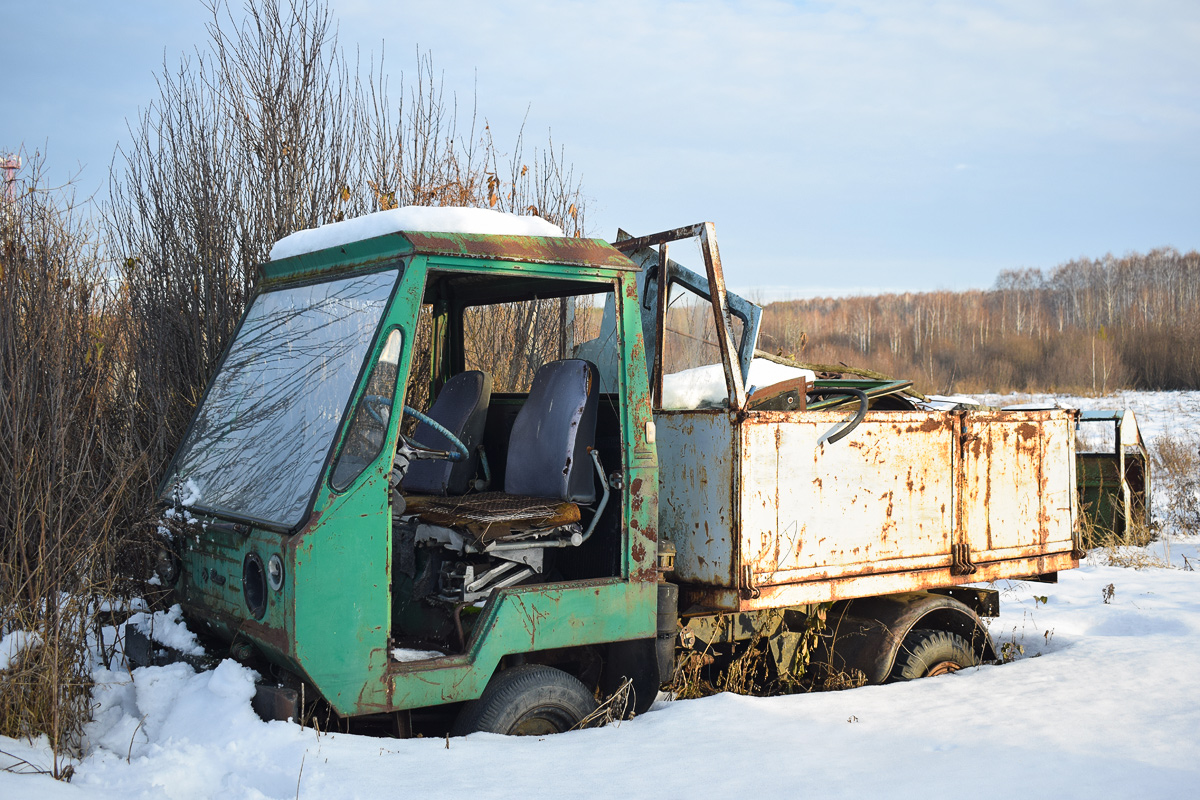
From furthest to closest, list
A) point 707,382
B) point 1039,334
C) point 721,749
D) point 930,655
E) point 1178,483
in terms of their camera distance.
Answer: point 1039,334 → point 1178,483 → point 930,655 → point 707,382 → point 721,749

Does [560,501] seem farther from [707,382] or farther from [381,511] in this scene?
[707,382]

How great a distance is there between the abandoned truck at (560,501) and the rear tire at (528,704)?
1 cm

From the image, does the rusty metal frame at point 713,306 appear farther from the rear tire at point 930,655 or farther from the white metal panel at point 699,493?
the rear tire at point 930,655

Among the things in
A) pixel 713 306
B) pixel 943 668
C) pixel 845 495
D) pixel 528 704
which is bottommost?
pixel 943 668

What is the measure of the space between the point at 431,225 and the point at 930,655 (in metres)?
3.13

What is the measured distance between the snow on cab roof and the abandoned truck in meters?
0.03

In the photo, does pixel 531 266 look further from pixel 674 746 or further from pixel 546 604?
pixel 674 746

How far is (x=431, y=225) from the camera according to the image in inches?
136

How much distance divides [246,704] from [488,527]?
101 centimetres

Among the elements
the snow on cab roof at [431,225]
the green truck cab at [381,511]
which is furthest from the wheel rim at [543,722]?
the snow on cab roof at [431,225]

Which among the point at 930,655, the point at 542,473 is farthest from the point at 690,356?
the point at 930,655

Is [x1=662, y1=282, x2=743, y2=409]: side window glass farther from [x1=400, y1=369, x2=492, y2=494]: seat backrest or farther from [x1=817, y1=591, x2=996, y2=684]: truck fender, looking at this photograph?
[x1=817, y1=591, x2=996, y2=684]: truck fender

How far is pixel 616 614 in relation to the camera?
369 cm

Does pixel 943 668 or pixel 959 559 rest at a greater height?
pixel 959 559
